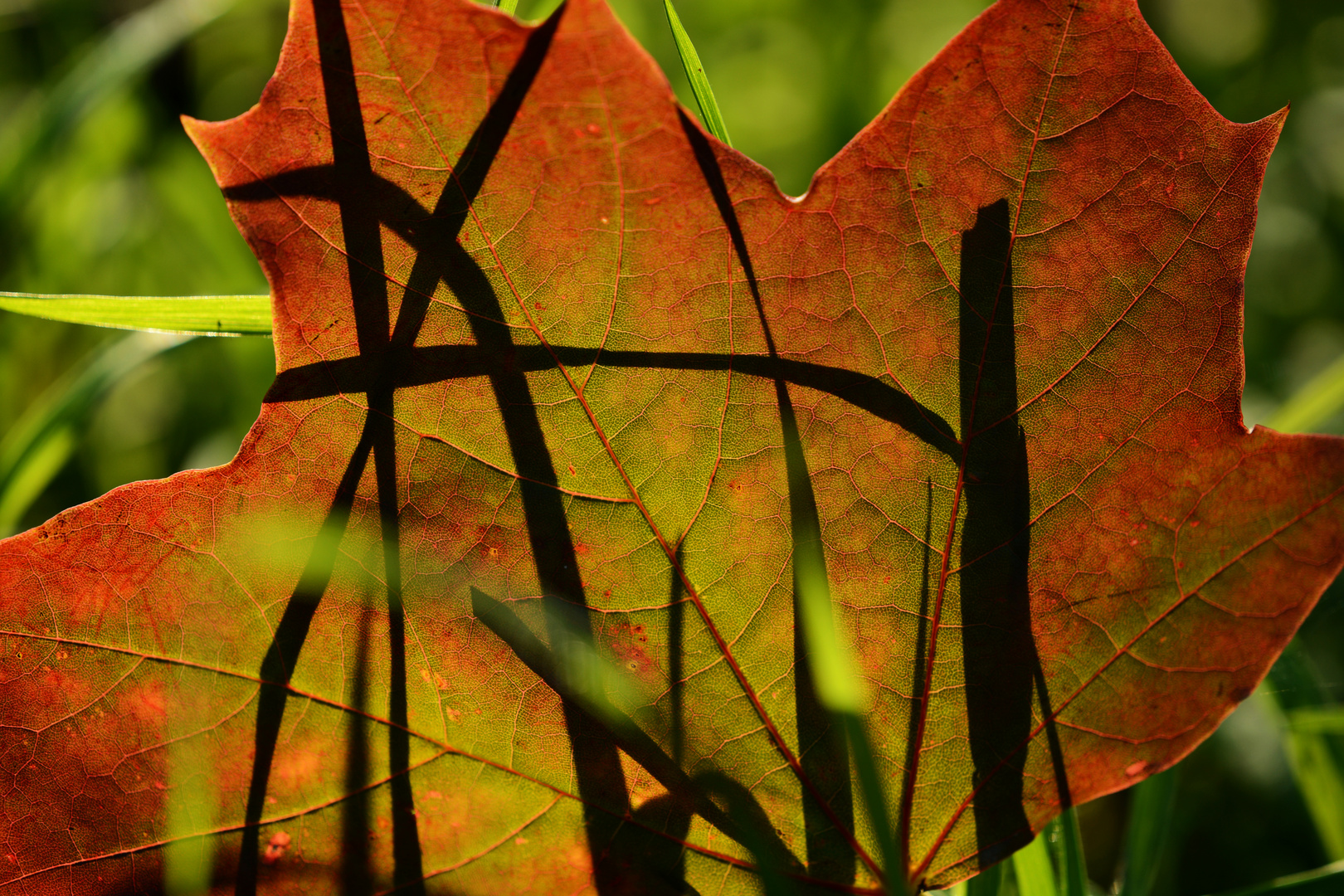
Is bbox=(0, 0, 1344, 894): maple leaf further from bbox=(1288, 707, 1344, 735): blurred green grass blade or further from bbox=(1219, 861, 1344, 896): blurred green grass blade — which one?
bbox=(1288, 707, 1344, 735): blurred green grass blade

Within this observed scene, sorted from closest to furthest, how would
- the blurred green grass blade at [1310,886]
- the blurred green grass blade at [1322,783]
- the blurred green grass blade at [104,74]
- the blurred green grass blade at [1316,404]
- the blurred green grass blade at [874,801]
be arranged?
the blurred green grass blade at [874,801]
the blurred green grass blade at [1310,886]
the blurred green grass blade at [1322,783]
the blurred green grass blade at [1316,404]
the blurred green grass blade at [104,74]

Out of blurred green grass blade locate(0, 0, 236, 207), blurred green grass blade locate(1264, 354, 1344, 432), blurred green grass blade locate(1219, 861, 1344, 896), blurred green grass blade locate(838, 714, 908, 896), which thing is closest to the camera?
blurred green grass blade locate(838, 714, 908, 896)

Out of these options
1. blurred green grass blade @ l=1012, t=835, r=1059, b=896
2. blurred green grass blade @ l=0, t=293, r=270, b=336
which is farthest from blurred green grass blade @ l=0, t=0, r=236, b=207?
blurred green grass blade @ l=1012, t=835, r=1059, b=896

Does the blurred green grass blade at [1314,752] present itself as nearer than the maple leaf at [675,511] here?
No

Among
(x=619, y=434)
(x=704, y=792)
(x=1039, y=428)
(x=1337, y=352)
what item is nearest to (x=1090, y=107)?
(x=1039, y=428)

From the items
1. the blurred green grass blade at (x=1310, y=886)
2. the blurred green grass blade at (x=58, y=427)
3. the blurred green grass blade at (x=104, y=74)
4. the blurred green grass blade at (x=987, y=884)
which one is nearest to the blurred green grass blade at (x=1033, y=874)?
the blurred green grass blade at (x=987, y=884)

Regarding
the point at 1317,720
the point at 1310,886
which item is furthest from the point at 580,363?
the point at 1317,720

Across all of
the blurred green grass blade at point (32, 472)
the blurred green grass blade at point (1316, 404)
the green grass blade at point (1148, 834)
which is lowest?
the green grass blade at point (1148, 834)

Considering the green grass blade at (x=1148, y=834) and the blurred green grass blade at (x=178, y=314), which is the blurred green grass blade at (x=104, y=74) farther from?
the green grass blade at (x=1148, y=834)
